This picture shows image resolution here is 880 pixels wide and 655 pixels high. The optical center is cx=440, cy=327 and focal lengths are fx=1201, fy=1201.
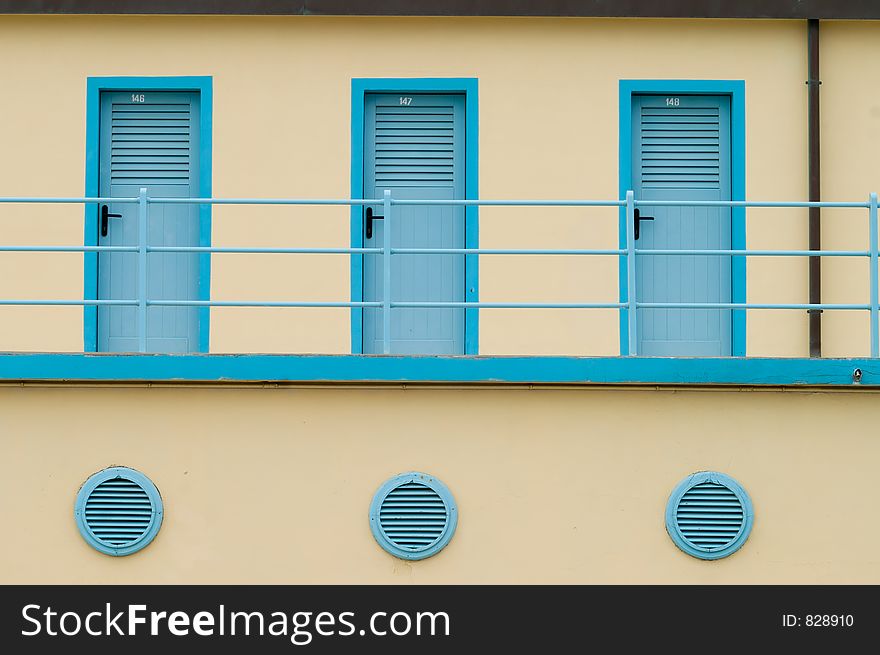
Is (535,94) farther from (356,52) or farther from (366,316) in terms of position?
(366,316)

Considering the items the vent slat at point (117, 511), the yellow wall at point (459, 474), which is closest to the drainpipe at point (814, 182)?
the yellow wall at point (459, 474)

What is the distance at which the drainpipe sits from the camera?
8.53 meters

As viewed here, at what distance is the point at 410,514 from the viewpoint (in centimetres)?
653

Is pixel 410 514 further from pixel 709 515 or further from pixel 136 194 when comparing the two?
pixel 136 194

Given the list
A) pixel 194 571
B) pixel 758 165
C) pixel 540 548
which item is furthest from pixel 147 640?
pixel 758 165

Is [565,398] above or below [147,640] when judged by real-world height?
above

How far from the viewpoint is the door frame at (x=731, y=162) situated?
857cm

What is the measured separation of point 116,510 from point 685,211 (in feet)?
14.9

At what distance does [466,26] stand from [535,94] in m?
0.70

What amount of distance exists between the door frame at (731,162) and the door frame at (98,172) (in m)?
2.95

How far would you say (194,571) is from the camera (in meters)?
6.56

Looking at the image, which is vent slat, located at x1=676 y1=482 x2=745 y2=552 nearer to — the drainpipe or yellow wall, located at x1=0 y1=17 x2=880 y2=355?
yellow wall, located at x1=0 y1=17 x2=880 y2=355

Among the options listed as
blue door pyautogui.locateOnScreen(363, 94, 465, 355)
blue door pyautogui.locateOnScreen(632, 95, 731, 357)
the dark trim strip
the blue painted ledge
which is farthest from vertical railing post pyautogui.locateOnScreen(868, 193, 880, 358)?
blue door pyautogui.locateOnScreen(363, 94, 465, 355)

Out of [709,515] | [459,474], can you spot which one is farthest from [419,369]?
[709,515]
